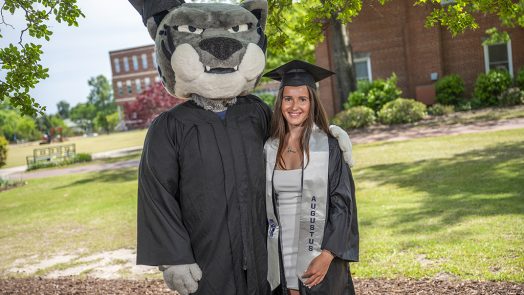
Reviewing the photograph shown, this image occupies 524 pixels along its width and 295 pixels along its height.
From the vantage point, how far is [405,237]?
22.0 ft

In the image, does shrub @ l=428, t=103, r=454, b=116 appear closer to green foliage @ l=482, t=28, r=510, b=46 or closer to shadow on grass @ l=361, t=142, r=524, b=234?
green foliage @ l=482, t=28, r=510, b=46

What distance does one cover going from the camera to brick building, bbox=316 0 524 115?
2094 centimetres

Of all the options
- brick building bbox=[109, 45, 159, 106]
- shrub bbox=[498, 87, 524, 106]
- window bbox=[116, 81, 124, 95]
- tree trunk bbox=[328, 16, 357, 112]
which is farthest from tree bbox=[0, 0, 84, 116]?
window bbox=[116, 81, 124, 95]

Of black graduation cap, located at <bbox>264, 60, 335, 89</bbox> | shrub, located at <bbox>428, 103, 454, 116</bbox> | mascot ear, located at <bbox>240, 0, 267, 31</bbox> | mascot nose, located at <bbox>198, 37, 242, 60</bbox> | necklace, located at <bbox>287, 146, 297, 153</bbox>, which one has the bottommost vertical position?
shrub, located at <bbox>428, 103, 454, 116</bbox>

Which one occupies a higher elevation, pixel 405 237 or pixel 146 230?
pixel 146 230

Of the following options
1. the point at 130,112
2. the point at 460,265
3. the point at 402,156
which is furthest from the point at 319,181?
the point at 130,112

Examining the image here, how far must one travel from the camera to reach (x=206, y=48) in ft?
11.0

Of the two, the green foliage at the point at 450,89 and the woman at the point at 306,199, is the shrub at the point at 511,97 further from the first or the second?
the woman at the point at 306,199

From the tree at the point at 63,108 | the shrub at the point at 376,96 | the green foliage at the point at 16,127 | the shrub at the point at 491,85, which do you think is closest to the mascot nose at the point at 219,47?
the shrub at the point at 376,96

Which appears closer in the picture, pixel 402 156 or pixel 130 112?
pixel 402 156

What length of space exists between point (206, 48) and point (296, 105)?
0.65 metres

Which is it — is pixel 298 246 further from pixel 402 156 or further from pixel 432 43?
pixel 432 43

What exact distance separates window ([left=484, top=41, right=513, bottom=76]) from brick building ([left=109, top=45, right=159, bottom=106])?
4750 cm

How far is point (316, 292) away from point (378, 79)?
19.4 metres
